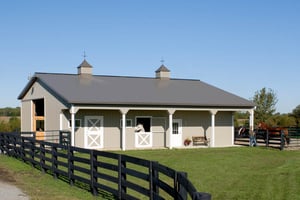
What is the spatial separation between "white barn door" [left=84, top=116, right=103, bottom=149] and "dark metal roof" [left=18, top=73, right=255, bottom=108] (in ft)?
4.87

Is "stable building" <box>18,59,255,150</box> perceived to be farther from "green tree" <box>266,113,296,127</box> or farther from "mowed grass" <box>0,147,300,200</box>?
"green tree" <box>266,113,296,127</box>

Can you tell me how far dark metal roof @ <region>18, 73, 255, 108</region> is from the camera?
24.6m

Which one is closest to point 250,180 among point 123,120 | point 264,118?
point 123,120

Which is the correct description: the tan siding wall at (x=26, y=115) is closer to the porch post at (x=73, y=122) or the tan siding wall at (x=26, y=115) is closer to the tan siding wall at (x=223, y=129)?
the porch post at (x=73, y=122)

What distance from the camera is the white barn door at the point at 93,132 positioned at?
24.7m

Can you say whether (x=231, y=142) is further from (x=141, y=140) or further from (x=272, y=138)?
(x=141, y=140)

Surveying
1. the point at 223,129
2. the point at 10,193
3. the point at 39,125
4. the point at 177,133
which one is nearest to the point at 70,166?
the point at 10,193

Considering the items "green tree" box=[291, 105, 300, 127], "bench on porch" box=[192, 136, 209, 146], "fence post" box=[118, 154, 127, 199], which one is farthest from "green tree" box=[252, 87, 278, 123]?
"fence post" box=[118, 154, 127, 199]

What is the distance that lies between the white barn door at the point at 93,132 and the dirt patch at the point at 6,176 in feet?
31.9

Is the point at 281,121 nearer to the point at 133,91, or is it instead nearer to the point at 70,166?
the point at 133,91

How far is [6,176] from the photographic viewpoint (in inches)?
529

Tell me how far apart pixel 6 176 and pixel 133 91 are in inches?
572

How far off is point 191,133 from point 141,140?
3.75 metres

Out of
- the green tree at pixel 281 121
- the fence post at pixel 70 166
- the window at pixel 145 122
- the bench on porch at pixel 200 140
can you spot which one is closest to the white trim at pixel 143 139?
the window at pixel 145 122
